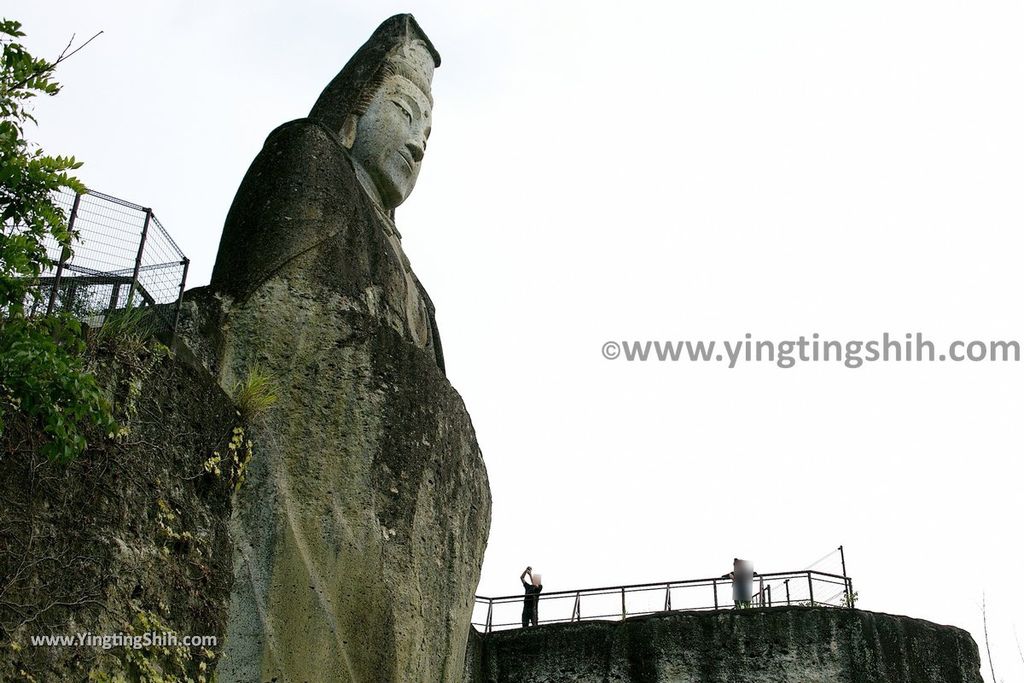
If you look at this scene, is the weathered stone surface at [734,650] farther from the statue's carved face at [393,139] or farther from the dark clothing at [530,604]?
the statue's carved face at [393,139]

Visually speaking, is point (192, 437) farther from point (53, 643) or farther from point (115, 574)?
point (53, 643)

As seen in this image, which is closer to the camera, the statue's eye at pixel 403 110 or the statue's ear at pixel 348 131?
the statue's ear at pixel 348 131

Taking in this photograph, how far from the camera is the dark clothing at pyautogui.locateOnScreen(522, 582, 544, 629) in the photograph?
639 inches

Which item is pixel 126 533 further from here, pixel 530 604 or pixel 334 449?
pixel 530 604

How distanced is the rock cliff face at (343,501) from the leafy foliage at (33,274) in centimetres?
227

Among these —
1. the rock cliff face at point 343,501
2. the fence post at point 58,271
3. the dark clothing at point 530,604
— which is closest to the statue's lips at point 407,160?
the rock cliff face at point 343,501

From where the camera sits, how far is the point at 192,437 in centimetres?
819

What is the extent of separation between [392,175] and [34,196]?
6.21 metres

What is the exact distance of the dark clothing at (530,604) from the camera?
53.2 feet

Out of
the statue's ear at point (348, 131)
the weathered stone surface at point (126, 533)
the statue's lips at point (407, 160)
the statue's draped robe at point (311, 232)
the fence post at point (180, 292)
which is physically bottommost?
the weathered stone surface at point (126, 533)

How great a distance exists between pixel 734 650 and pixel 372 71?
7110 millimetres

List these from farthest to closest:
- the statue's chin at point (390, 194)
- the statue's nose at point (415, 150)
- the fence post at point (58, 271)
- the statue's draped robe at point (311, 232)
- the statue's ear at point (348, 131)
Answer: the statue's nose at point (415, 150), the statue's chin at point (390, 194), the statue's ear at point (348, 131), the statue's draped robe at point (311, 232), the fence post at point (58, 271)

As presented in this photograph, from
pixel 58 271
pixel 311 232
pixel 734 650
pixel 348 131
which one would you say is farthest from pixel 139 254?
pixel 734 650

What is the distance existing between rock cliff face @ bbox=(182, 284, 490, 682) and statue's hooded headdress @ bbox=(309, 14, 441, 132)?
3.24 m
